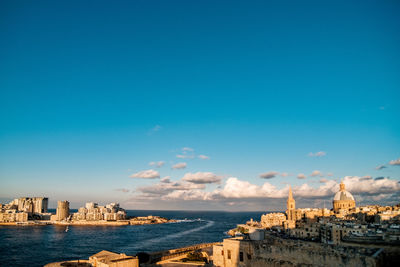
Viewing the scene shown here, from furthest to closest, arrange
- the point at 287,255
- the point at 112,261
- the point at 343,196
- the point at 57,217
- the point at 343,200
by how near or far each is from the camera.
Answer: the point at 57,217
the point at 343,196
the point at 343,200
the point at 112,261
the point at 287,255

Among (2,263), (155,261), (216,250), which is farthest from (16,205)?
(216,250)

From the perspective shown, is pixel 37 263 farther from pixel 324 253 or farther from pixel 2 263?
pixel 324 253

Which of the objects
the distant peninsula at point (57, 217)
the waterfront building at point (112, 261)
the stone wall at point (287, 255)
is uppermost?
the stone wall at point (287, 255)

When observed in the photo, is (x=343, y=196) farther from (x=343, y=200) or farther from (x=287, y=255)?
(x=287, y=255)

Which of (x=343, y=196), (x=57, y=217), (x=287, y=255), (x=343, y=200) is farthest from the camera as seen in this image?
(x=57, y=217)

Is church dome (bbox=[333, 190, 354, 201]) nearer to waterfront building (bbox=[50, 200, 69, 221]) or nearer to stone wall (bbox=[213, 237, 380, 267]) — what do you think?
stone wall (bbox=[213, 237, 380, 267])

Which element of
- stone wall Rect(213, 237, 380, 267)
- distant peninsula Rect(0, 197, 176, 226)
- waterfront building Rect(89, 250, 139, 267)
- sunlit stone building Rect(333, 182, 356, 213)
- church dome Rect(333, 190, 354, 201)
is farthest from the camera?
distant peninsula Rect(0, 197, 176, 226)

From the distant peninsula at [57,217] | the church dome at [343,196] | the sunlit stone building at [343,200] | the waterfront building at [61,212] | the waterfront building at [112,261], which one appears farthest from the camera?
the waterfront building at [61,212]

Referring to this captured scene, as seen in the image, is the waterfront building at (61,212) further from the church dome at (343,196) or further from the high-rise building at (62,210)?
the church dome at (343,196)

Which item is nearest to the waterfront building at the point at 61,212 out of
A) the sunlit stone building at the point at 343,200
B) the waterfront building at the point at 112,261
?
the sunlit stone building at the point at 343,200

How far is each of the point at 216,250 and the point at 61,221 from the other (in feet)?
493

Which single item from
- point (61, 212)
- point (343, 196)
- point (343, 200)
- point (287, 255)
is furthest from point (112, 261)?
point (61, 212)

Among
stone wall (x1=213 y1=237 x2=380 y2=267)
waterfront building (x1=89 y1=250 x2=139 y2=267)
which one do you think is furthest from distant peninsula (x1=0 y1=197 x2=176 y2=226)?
stone wall (x1=213 y1=237 x2=380 y2=267)

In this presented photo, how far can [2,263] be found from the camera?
4719 centimetres
